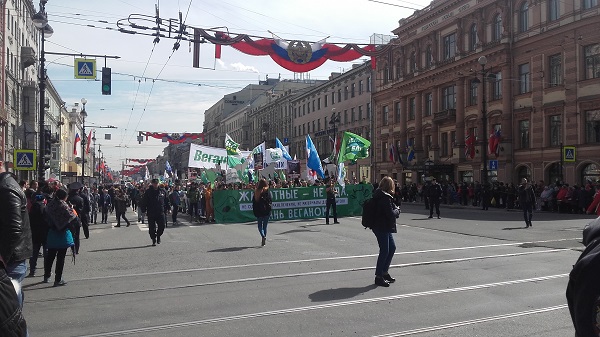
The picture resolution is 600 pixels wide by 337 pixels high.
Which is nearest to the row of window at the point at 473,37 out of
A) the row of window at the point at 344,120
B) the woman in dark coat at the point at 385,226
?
the row of window at the point at 344,120

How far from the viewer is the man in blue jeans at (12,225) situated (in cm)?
480

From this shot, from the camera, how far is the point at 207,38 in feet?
55.5

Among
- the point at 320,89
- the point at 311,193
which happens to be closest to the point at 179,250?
the point at 311,193

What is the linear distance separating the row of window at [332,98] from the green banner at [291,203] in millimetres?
35509

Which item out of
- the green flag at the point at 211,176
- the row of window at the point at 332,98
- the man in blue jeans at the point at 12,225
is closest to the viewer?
the man in blue jeans at the point at 12,225

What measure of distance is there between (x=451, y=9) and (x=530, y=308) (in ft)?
141

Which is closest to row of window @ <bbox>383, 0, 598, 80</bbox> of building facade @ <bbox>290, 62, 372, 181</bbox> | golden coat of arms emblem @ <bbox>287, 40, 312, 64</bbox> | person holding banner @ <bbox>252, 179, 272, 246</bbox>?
building facade @ <bbox>290, 62, 372, 181</bbox>

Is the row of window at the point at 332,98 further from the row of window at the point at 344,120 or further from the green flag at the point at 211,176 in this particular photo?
the green flag at the point at 211,176

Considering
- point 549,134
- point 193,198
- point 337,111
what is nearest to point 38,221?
point 193,198

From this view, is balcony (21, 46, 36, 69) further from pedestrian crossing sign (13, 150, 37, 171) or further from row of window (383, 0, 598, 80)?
row of window (383, 0, 598, 80)

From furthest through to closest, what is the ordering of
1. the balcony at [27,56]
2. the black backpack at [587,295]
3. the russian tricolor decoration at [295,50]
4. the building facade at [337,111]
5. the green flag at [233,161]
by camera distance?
the building facade at [337,111], the balcony at [27,56], the green flag at [233,161], the russian tricolor decoration at [295,50], the black backpack at [587,295]

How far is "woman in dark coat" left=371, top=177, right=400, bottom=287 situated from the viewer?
900cm

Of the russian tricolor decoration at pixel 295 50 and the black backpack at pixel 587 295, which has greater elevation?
the russian tricolor decoration at pixel 295 50

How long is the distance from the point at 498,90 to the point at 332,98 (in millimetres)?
28552
